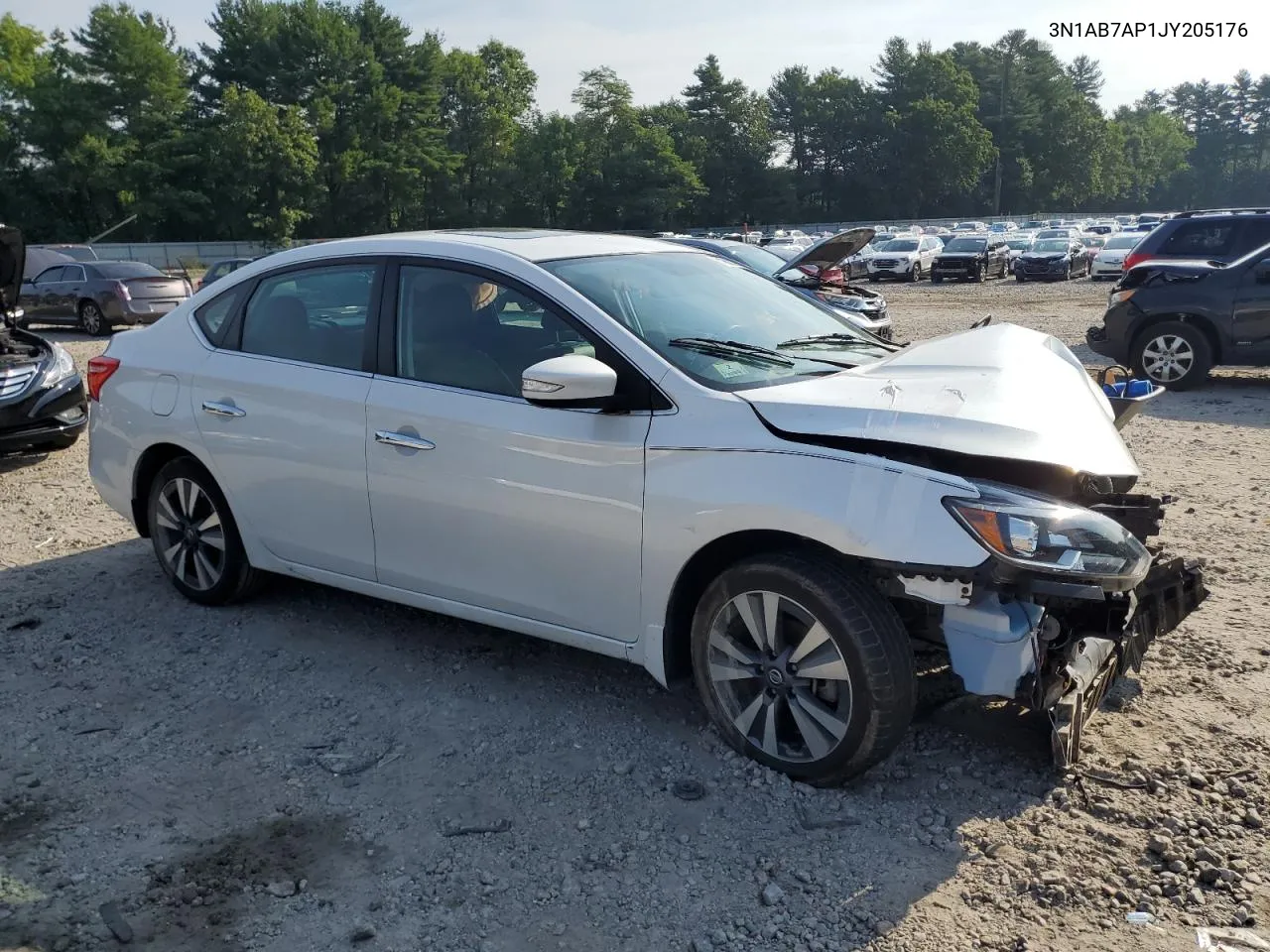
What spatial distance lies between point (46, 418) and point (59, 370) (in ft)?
1.67

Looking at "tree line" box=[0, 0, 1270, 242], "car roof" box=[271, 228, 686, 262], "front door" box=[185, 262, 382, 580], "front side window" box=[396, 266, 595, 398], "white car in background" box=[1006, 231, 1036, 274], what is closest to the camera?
"front side window" box=[396, 266, 595, 398]

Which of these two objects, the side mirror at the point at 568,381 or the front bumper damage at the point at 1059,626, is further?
the side mirror at the point at 568,381

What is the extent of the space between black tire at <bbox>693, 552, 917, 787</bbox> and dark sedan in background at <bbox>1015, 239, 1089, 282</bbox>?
3441 cm

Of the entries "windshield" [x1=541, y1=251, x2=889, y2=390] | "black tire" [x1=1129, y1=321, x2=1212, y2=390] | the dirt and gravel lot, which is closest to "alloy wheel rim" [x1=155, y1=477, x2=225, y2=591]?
the dirt and gravel lot

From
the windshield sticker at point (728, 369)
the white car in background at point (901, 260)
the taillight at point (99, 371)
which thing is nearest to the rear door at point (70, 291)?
the taillight at point (99, 371)

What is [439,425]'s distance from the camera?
410 cm

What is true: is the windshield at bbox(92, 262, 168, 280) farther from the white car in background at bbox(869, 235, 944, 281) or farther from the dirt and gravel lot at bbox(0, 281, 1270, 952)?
the white car in background at bbox(869, 235, 944, 281)

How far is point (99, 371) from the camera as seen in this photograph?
545 centimetres

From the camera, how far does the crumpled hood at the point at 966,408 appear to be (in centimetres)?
329

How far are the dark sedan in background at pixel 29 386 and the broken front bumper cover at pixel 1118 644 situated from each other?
307 inches

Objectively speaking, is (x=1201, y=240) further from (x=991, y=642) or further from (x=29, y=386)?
(x=29, y=386)

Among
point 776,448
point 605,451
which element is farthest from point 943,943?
point 605,451

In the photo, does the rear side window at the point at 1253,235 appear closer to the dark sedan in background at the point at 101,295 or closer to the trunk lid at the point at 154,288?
the dark sedan in background at the point at 101,295

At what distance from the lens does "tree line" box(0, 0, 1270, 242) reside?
60.2 metres
